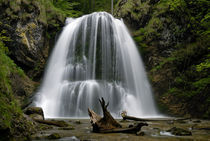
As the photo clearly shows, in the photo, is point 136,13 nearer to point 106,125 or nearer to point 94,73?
point 94,73

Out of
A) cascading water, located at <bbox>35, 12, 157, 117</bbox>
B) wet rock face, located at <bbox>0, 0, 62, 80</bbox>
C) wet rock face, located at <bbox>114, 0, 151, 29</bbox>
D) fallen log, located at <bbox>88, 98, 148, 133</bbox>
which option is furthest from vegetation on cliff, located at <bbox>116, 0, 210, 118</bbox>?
wet rock face, located at <bbox>0, 0, 62, 80</bbox>

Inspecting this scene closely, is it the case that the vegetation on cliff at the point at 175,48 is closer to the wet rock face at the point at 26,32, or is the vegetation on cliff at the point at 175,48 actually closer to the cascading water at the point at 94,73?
the cascading water at the point at 94,73

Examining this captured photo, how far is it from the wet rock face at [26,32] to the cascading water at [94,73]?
4.57ft

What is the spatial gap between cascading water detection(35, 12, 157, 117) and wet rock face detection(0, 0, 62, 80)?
1.39 m

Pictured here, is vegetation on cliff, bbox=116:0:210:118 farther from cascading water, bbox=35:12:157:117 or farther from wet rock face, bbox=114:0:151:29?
cascading water, bbox=35:12:157:117

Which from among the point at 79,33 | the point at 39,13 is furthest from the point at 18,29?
the point at 79,33

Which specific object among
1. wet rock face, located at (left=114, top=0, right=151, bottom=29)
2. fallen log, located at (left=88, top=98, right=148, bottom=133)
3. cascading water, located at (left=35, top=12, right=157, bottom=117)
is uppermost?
wet rock face, located at (left=114, top=0, right=151, bottom=29)

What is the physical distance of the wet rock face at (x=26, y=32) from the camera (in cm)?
1512

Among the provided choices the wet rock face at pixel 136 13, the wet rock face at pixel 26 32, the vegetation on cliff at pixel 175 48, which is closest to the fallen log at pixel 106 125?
the vegetation on cliff at pixel 175 48

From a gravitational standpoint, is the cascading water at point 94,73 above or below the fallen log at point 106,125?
above

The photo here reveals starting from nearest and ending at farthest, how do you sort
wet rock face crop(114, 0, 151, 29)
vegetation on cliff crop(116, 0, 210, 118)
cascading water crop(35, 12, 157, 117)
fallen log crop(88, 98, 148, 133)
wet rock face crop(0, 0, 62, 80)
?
fallen log crop(88, 98, 148, 133) < vegetation on cliff crop(116, 0, 210, 118) < cascading water crop(35, 12, 157, 117) < wet rock face crop(0, 0, 62, 80) < wet rock face crop(114, 0, 151, 29)

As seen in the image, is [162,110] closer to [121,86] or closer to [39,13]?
[121,86]

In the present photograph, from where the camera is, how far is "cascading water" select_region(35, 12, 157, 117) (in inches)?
511

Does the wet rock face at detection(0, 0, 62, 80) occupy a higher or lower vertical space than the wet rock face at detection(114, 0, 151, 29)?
lower
